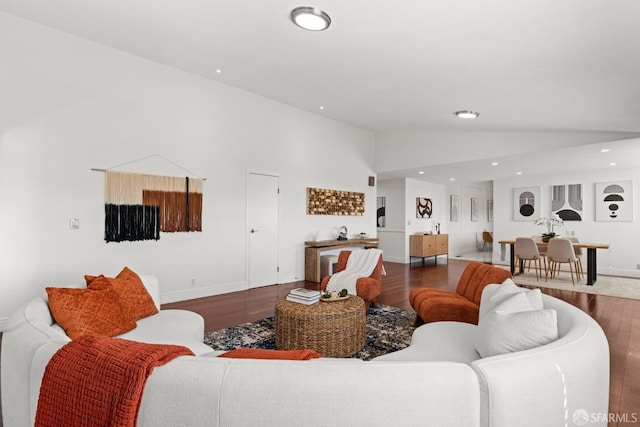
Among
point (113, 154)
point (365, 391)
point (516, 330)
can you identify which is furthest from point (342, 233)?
point (365, 391)

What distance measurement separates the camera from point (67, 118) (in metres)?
3.91

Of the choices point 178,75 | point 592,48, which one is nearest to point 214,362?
point 592,48

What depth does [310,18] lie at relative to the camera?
2967 mm

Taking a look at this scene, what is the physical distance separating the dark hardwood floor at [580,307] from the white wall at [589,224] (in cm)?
358

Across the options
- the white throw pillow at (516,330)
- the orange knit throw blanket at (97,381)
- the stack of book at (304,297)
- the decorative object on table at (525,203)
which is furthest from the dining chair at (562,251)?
the orange knit throw blanket at (97,381)

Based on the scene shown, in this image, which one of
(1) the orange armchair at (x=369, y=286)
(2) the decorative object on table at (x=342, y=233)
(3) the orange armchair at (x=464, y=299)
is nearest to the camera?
(3) the orange armchair at (x=464, y=299)

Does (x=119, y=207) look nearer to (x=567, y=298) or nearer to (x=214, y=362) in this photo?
(x=214, y=362)

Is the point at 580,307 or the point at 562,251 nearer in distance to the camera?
the point at 580,307

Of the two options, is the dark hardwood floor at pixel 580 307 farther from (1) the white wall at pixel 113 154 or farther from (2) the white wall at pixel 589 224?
(2) the white wall at pixel 589 224

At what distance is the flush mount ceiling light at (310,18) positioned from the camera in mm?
2883

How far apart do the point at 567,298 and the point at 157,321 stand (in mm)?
5669

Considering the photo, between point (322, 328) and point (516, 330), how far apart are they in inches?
60.9

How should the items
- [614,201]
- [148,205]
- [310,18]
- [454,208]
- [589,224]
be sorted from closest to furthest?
[310,18], [148,205], [614,201], [589,224], [454,208]

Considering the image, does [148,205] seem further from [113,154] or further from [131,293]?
[131,293]
